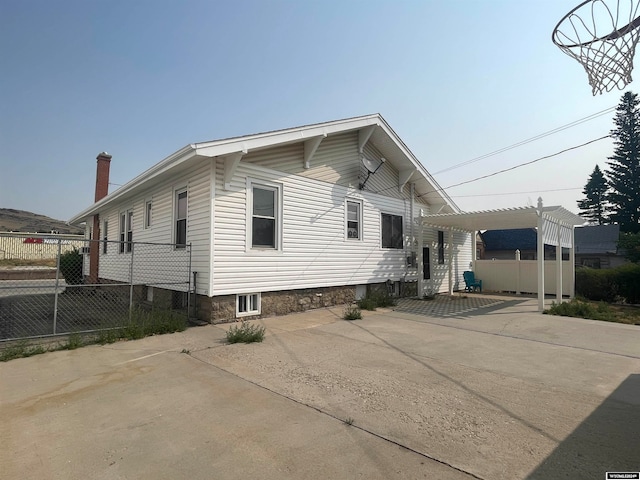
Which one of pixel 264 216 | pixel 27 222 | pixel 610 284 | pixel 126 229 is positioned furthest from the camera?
pixel 27 222

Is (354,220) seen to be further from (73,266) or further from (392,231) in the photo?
(73,266)

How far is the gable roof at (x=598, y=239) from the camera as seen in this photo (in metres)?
32.3

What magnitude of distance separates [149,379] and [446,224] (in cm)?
1220

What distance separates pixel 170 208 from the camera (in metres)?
9.65

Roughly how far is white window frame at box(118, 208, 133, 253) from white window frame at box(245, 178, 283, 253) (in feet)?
20.2

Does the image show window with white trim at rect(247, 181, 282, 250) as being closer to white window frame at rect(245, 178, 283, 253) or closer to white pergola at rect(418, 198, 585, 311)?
white window frame at rect(245, 178, 283, 253)

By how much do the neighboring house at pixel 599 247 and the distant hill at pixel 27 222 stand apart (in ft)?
181

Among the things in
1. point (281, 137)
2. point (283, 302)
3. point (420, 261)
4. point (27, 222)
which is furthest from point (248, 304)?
point (27, 222)

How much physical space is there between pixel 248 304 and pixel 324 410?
5.57 m

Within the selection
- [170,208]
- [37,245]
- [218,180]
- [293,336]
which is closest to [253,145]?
[218,180]

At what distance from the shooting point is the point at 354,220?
11.8 m

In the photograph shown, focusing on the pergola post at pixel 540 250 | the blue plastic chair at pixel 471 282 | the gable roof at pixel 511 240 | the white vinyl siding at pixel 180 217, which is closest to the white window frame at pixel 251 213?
the white vinyl siding at pixel 180 217

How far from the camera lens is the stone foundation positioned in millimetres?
8070

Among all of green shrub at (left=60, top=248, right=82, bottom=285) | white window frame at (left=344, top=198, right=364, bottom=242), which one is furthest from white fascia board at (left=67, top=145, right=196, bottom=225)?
green shrub at (left=60, top=248, right=82, bottom=285)
